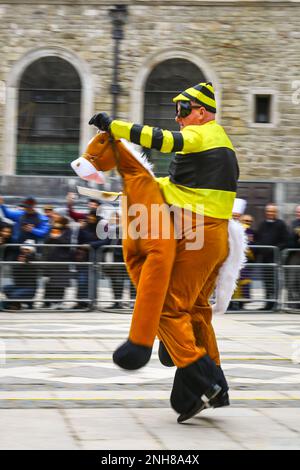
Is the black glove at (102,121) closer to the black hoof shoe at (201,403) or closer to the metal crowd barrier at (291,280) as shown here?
the black hoof shoe at (201,403)

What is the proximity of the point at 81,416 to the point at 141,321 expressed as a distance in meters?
0.64

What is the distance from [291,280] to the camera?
1516 centimetres

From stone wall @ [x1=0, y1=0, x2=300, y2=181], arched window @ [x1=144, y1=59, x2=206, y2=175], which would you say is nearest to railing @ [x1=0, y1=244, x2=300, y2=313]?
stone wall @ [x1=0, y1=0, x2=300, y2=181]

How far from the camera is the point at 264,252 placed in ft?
50.3

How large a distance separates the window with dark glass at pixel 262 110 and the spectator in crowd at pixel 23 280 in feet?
49.4

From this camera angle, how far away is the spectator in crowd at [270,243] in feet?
50.0

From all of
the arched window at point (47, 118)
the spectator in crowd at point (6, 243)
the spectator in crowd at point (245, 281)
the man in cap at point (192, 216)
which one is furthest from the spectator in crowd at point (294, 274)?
the arched window at point (47, 118)

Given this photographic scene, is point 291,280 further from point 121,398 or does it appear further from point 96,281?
point 121,398

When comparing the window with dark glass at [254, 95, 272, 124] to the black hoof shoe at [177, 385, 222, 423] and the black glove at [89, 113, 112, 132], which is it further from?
the black hoof shoe at [177, 385, 222, 423]

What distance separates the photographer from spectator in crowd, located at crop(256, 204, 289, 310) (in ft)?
50.0

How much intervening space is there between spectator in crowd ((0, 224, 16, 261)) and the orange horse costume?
8104 mm

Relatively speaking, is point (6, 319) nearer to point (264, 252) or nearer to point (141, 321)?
point (264, 252)
